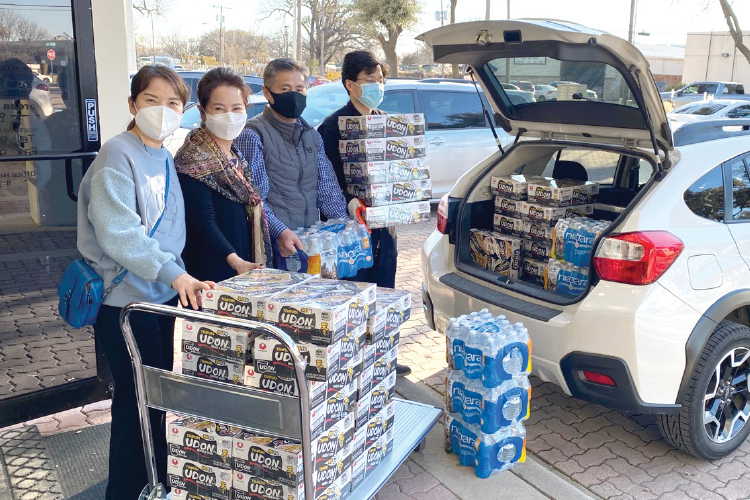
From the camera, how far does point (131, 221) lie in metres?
2.71

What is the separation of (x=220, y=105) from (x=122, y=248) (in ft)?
2.90

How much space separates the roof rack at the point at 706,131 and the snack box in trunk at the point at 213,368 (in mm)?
2624

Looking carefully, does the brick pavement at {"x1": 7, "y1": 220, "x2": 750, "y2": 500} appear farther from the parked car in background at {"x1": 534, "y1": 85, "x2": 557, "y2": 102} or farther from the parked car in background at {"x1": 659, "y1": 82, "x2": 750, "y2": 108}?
the parked car in background at {"x1": 659, "y1": 82, "x2": 750, "y2": 108}

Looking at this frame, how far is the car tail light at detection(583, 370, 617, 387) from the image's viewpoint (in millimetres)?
3385

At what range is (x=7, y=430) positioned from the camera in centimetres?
400

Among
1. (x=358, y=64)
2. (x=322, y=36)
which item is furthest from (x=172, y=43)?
(x=358, y=64)

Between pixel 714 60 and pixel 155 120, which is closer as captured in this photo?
pixel 155 120

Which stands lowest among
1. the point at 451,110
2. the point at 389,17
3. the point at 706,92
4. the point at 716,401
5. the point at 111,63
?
the point at 716,401

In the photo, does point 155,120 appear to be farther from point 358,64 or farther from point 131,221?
point 358,64

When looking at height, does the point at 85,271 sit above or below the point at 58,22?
below

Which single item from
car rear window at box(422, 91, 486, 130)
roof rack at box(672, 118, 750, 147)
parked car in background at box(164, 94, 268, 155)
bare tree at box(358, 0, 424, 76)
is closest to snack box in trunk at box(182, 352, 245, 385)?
roof rack at box(672, 118, 750, 147)

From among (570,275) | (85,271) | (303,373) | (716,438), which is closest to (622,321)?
(570,275)

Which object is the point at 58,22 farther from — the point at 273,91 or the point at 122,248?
the point at 122,248

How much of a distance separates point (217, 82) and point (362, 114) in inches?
51.4
